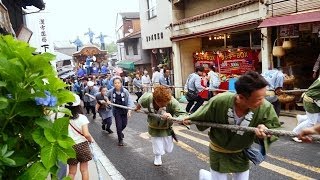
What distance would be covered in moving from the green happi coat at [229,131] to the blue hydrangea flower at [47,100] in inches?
81.0

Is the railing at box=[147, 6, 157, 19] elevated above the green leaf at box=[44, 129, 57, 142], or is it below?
above

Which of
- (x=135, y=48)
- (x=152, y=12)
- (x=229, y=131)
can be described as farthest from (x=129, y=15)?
(x=229, y=131)

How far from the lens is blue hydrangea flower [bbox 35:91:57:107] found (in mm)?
2285

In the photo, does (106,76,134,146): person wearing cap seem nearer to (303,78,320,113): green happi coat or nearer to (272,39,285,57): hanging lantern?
(303,78,320,113): green happi coat

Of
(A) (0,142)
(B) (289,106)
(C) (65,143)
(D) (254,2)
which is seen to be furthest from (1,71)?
(D) (254,2)

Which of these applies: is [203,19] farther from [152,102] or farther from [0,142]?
[0,142]

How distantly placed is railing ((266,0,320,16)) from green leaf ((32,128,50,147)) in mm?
10296

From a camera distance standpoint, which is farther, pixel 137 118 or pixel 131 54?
pixel 131 54

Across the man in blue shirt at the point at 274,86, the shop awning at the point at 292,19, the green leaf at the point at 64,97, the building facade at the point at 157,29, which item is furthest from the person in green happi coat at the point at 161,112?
the building facade at the point at 157,29

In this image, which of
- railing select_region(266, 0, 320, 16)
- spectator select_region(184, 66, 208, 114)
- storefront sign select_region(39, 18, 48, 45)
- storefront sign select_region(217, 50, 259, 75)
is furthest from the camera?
storefront sign select_region(39, 18, 48, 45)

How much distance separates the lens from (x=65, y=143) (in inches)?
92.7

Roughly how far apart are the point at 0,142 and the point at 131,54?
3520 centimetres

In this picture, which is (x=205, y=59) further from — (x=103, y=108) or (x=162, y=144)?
(x=162, y=144)

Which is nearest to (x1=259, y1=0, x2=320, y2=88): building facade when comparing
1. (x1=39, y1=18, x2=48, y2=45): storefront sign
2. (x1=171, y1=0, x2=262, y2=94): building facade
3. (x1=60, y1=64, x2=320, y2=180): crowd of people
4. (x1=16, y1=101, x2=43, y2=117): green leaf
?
(x1=171, y1=0, x2=262, y2=94): building facade
